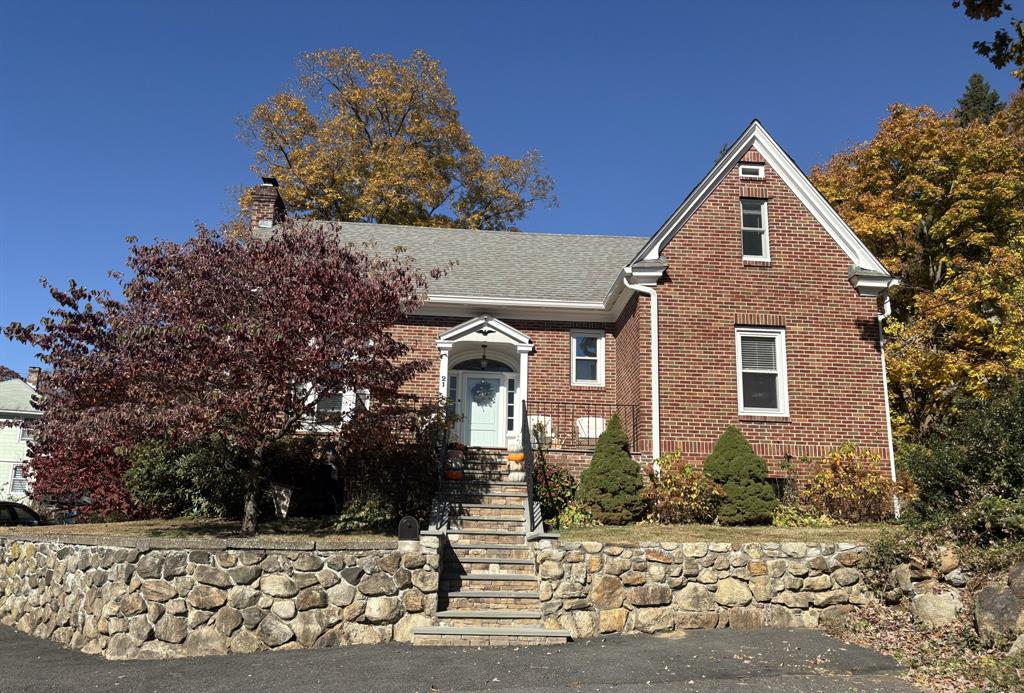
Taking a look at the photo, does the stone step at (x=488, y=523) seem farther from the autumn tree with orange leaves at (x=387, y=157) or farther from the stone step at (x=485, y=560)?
the autumn tree with orange leaves at (x=387, y=157)

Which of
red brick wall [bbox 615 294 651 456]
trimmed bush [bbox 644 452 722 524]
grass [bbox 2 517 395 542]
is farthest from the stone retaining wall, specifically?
red brick wall [bbox 615 294 651 456]

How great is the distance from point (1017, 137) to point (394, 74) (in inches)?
955

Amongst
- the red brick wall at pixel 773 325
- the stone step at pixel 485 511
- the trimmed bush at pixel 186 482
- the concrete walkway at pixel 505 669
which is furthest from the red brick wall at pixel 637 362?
the trimmed bush at pixel 186 482

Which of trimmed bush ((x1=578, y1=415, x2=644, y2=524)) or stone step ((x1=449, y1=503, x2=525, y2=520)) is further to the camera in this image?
trimmed bush ((x1=578, y1=415, x2=644, y2=524))

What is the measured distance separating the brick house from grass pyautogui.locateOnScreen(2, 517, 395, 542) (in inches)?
134

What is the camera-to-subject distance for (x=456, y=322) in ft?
55.5

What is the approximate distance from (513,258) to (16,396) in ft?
A: 96.4

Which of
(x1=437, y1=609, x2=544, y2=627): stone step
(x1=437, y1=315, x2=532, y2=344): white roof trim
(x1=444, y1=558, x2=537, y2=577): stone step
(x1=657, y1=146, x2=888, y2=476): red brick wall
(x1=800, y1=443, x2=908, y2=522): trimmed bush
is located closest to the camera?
(x1=437, y1=609, x2=544, y2=627): stone step

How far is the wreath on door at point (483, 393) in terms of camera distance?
681 inches

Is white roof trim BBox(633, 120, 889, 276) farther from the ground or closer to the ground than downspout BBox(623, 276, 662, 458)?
farther from the ground

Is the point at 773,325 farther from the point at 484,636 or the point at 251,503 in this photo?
the point at 251,503

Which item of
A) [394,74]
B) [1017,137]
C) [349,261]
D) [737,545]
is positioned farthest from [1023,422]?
[394,74]

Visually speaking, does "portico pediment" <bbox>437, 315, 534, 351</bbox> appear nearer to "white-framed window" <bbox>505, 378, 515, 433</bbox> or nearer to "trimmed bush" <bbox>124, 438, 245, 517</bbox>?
"white-framed window" <bbox>505, 378, 515, 433</bbox>

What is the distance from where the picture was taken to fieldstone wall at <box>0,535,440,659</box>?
871 centimetres
